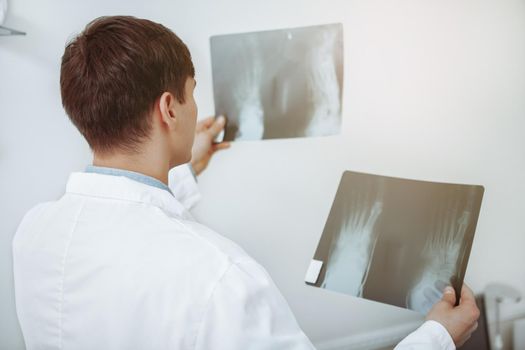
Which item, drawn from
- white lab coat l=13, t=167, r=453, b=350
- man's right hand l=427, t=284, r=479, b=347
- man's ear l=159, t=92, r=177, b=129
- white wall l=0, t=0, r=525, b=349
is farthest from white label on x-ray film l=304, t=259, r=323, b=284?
man's ear l=159, t=92, r=177, b=129

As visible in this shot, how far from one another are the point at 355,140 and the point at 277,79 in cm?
28

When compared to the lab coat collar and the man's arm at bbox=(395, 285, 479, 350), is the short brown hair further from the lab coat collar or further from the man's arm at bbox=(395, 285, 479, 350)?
the man's arm at bbox=(395, 285, 479, 350)

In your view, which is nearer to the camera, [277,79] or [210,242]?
[210,242]

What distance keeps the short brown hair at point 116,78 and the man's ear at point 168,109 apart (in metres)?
0.01

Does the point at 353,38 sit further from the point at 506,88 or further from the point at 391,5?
the point at 506,88

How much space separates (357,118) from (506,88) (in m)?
0.42

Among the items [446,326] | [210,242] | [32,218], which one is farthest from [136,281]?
[446,326]

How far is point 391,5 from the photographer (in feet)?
3.80


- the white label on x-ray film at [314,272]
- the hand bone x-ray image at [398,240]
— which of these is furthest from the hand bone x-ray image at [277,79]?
the white label on x-ray film at [314,272]

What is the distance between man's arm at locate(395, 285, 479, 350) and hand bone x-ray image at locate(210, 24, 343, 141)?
0.53 m

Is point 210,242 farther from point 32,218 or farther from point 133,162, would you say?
point 32,218

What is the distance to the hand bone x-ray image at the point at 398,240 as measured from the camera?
995mm

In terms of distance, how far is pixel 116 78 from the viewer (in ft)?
2.21

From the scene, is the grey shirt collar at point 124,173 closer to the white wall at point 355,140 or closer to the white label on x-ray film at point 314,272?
the white wall at point 355,140
